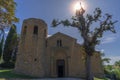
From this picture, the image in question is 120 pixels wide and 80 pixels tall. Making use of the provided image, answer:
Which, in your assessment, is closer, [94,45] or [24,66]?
[94,45]

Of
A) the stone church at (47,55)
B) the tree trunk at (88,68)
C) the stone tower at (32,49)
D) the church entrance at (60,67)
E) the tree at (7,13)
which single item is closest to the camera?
the tree at (7,13)

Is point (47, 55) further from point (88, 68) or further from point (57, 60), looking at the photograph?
point (88, 68)

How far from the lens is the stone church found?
3306cm

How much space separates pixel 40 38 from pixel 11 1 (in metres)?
18.1

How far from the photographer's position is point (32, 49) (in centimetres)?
3366

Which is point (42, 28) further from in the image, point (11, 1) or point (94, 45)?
point (11, 1)

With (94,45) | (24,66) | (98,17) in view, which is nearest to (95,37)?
(94,45)

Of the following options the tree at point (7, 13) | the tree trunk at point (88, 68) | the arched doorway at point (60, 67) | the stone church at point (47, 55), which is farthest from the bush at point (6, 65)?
the tree at point (7, 13)

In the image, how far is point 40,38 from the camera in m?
35.2

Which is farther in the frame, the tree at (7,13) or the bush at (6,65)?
the bush at (6,65)

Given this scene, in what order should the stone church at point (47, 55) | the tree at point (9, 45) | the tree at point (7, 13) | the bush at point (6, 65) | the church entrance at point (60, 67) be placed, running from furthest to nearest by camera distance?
the tree at point (9, 45) < the bush at point (6, 65) < the church entrance at point (60, 67) < the stone church at point (47, 55) < the tree at point (7, 13)

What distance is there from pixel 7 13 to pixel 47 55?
20102 millimetres

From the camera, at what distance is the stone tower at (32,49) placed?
32.6 m

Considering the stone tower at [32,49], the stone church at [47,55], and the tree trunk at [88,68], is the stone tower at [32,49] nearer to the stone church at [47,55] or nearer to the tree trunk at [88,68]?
Result: the stone church at [47,55]
